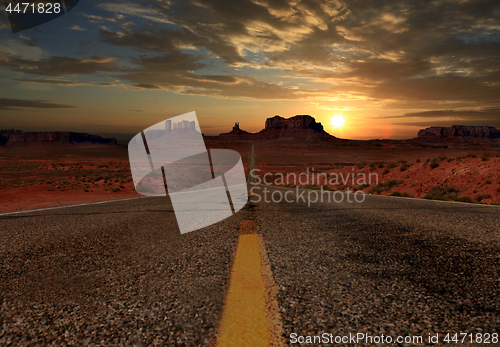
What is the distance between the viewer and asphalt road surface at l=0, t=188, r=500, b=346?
4.71ft

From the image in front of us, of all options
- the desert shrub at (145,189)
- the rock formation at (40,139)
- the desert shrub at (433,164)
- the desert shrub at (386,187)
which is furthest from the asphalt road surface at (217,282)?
the rock formation at (40,139)

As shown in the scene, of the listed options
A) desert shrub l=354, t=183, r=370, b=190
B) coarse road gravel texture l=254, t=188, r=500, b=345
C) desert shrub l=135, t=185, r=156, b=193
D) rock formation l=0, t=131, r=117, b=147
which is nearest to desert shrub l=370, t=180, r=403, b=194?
desert shrub l=354, t=183, r=370, b=190

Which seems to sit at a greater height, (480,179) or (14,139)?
(14,139)

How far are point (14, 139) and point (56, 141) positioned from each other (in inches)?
1138

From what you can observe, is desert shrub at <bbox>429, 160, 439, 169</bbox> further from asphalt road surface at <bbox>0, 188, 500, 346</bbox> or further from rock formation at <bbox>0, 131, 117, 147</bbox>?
rock formation at <bbox>0, 131, 117, 147</bbox>

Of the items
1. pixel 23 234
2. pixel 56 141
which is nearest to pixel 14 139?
pixel 56 141

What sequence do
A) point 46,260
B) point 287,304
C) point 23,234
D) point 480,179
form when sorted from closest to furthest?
point 287,304
point 46,260
point 23,234
point 480,179

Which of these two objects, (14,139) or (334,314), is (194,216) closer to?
(334,314)

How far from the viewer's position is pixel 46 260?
8.49 ft

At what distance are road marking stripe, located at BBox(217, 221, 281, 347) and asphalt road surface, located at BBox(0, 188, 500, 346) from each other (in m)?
0.06

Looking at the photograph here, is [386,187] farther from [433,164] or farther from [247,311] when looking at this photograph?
[247,311]

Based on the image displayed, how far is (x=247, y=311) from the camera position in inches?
63.2

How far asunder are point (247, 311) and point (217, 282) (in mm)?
496

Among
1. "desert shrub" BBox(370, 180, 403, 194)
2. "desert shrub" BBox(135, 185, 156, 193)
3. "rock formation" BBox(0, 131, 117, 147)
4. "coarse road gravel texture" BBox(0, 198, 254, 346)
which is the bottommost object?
"desert shrub" BBox(135, 185, 156, 193)
